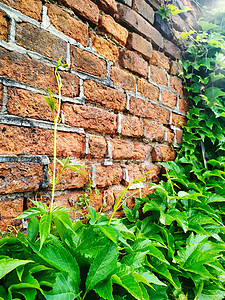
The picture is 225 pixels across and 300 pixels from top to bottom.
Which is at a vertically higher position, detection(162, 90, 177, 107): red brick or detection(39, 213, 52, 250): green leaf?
detection(162, 90, 177, 107): red brick

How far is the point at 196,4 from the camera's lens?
1660 mm

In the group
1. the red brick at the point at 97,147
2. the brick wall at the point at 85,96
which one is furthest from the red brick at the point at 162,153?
the red brick at the point at 97,147

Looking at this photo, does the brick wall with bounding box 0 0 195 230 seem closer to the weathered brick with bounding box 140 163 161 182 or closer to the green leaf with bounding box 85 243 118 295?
the weathered brick with bounding box 140 163 161 182

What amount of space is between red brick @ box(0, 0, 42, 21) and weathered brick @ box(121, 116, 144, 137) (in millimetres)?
523

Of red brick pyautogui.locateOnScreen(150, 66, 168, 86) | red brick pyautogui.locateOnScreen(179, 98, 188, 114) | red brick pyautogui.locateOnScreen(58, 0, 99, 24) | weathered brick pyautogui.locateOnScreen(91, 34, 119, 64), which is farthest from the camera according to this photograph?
red brick pyautogui.locateOnScreen(179, 98, 188, 114)

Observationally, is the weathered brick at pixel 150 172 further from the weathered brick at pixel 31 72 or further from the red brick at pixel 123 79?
the weathered brick at pixel 31 72

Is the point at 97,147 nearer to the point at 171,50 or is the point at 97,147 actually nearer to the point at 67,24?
the point at 67,24

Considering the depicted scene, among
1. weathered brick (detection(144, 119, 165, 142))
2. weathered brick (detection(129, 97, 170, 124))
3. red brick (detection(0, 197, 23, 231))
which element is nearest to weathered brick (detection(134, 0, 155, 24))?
weathered brick (detection(129, 97, 170, 124))

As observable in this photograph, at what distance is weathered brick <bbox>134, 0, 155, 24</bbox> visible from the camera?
42.8 inches

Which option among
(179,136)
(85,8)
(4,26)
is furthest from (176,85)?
(4,26)

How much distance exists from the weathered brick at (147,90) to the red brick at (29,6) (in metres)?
0.56

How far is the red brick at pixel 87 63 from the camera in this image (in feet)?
2.63

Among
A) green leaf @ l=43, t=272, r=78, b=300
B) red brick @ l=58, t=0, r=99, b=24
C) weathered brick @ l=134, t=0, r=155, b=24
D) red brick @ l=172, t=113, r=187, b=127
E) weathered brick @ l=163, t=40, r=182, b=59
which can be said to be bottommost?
green leaf @ l=43, t=272, r=78, b=300

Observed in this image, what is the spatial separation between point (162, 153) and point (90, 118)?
1.88 ft
